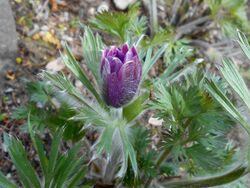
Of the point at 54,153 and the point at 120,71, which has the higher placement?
the point at 120,71

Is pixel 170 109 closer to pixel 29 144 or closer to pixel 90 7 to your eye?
pixel 29 144

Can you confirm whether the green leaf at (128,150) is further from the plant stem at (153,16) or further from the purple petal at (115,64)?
the plant stem at (153,16)

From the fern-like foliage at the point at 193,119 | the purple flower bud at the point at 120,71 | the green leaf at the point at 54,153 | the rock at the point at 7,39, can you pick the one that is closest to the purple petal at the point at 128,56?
the purple flower bud at the point at 120,71

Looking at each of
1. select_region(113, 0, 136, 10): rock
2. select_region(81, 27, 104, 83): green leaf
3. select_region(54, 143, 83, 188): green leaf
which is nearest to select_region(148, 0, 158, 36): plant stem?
select_region(113, 0, 136, 10): rock

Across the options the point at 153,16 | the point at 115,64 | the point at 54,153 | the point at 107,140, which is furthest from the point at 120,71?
the point at 153,16

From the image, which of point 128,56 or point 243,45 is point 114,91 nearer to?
point 128,56

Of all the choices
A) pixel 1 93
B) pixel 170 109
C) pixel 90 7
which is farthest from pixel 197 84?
pixel 90 7

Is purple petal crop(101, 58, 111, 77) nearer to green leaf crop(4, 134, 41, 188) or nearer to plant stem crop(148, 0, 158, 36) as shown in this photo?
green leaf crop(4, 134, 41, 188)
